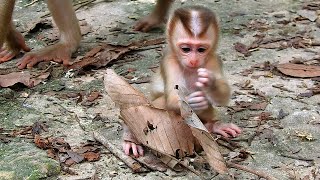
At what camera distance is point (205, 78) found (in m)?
3.17

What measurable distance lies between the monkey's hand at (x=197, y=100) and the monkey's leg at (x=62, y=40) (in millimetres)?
1920

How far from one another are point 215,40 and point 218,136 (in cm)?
50

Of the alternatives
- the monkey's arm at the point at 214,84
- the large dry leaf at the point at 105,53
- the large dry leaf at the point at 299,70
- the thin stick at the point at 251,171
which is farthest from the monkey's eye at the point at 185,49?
the large dry leaf at the point at 105,53

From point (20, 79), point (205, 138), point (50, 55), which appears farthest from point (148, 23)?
point (205, 138)

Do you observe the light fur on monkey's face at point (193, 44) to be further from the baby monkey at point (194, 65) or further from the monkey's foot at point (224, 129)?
the monkey's foot at point (224, 129)

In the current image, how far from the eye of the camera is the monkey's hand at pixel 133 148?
3.33 m

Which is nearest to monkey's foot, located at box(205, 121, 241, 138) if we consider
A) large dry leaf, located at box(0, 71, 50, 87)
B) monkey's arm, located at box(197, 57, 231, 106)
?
monkey's arm, located at box(197, 57, 231, 106)

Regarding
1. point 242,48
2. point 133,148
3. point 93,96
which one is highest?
point 133,148

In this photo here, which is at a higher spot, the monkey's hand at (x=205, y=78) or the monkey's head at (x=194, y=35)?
the monkey's head at (x=194, y=35)

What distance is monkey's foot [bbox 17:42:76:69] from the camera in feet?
16.4

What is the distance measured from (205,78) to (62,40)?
7.87 ft

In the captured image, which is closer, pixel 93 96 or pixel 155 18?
pixel 93 96

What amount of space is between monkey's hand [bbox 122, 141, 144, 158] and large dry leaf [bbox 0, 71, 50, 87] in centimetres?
130

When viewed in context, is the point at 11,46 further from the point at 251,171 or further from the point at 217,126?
the point at 251,171
